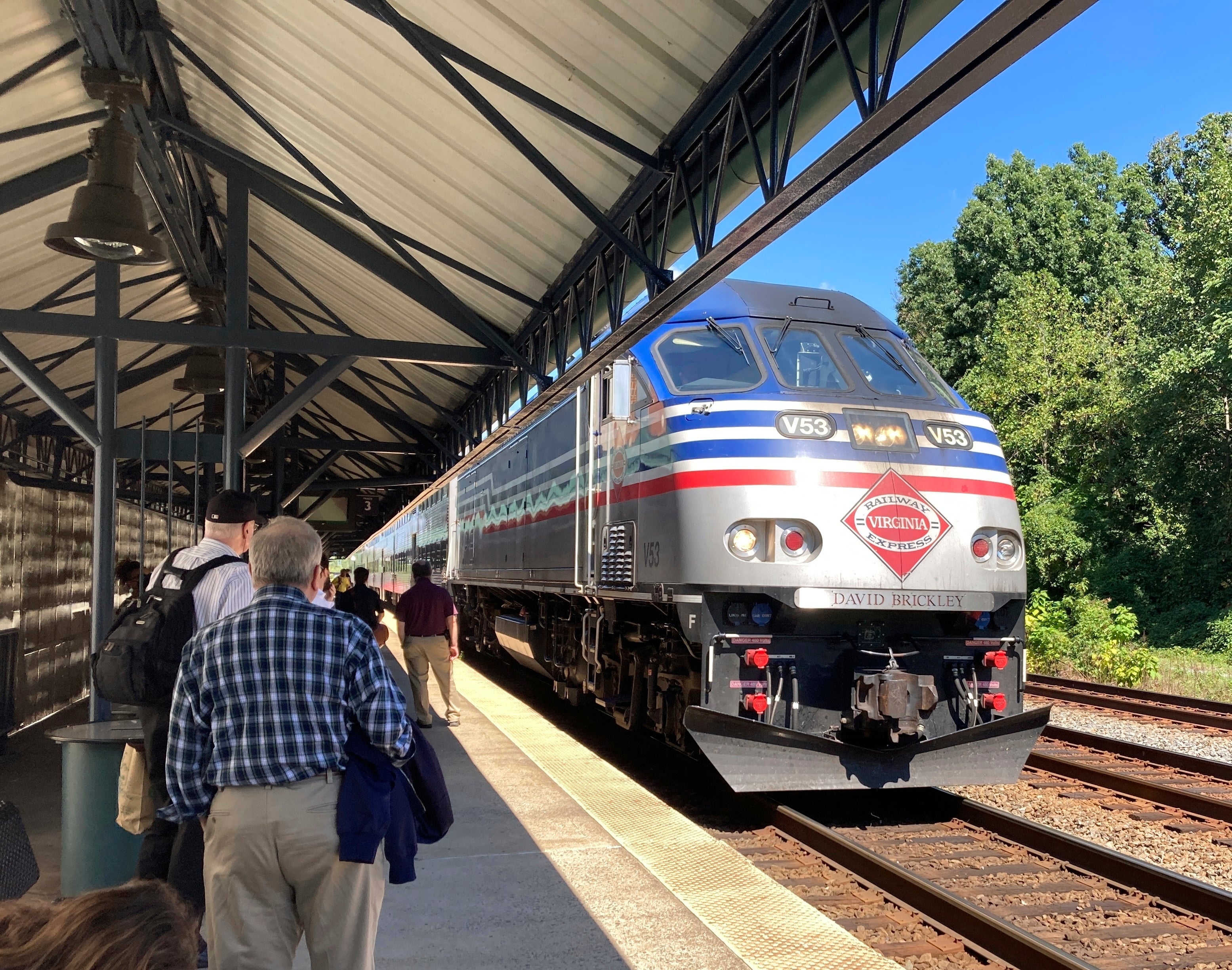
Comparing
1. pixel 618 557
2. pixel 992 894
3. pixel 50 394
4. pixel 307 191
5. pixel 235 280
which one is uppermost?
pixel 307 191

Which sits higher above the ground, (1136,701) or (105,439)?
(105,439)

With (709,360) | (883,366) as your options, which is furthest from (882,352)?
(709,360)

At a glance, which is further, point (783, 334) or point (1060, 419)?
point (1060, 419)

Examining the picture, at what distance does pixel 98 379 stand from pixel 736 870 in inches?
280

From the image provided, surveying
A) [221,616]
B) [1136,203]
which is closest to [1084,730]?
[221,616]

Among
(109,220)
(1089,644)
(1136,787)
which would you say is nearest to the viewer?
(109,220)

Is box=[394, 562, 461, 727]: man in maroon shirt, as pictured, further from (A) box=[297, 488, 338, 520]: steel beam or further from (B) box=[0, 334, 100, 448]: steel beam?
(A) box=[297, 488, 338, 520]: steel beam

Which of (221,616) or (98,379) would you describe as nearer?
(221,616)

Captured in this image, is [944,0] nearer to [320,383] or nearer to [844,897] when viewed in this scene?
[844,897]

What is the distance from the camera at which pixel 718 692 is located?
6.87 meters

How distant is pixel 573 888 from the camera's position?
5.64 meters

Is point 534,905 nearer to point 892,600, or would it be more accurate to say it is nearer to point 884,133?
point 892,600

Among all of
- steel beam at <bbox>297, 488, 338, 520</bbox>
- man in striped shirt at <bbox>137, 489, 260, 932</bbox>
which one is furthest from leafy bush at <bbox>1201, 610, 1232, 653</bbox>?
steel beam at <bbox>297, 488, 338, 520</bbox>

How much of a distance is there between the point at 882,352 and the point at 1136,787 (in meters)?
3.80
